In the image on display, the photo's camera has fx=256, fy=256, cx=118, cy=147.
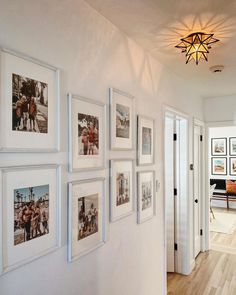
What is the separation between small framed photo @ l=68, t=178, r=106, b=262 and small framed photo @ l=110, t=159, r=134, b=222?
0.41 ft

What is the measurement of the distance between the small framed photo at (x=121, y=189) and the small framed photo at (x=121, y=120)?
136 mm

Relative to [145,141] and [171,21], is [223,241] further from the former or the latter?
[171,21]

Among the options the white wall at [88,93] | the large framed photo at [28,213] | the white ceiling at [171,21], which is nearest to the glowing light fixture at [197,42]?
the white ceiling at [171,21]

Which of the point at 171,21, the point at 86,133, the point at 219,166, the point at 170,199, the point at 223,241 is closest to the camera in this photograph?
the point at 86,133

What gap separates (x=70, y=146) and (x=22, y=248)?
1.86 feet

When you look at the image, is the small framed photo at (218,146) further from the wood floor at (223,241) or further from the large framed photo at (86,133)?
the large framed photo at (86,133)

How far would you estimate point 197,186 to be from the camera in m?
4.12

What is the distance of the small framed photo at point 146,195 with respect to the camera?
2235mm

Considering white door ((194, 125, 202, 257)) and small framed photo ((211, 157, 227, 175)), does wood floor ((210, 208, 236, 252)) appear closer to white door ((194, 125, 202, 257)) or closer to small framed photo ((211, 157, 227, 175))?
white door ((194, 125, 202, 257))

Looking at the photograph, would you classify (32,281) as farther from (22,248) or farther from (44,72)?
(44,72)

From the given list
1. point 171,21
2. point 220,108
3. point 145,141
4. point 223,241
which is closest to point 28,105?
point 171,21

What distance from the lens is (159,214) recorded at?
104 inches

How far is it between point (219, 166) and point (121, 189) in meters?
6.78

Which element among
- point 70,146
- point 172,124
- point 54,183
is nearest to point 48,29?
point 70,146
